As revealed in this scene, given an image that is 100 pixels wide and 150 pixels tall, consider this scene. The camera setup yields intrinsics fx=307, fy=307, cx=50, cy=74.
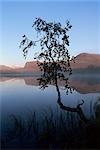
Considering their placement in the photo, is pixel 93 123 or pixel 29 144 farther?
pixel 29 144

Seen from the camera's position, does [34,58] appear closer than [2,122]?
Yes

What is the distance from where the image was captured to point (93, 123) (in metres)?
13.0

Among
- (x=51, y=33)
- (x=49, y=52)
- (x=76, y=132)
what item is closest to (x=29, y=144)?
(x=76, y=132)

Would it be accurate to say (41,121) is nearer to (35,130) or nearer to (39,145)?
(35,130)

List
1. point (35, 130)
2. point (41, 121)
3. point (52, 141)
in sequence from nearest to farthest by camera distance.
A: point (52, 141) → point (35, 130) → point (41, 121)

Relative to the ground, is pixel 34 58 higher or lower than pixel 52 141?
higher

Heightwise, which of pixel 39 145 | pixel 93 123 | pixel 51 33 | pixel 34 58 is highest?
pixel 51 33

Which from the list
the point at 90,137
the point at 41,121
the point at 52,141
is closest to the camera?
the point at 90,137

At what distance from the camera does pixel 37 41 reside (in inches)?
559

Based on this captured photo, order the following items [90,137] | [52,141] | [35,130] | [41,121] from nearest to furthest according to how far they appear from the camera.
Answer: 1. [90,137]
2. [52,141]
3. [35,130]
4. [41,121]

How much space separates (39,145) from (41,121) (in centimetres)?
386

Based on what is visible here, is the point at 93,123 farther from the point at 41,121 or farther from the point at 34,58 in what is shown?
the point at 41,121

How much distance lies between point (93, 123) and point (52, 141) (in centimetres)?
207

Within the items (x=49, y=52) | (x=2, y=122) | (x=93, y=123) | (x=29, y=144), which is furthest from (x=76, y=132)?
(x=2, y=122)
